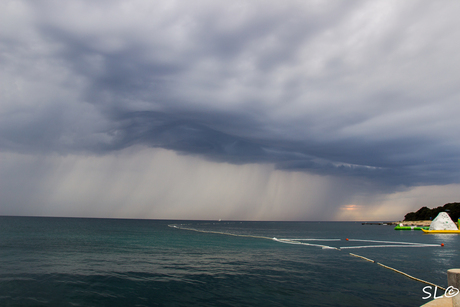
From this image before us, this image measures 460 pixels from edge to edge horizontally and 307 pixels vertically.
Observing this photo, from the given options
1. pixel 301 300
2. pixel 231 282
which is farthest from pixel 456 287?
pixel 231 282

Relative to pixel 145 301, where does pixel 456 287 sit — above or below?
above

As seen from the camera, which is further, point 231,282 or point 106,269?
point 106,269

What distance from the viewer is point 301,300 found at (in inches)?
820

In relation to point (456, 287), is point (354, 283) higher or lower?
lower

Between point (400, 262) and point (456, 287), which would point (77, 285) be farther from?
point (400, 262)

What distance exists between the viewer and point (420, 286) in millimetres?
25688

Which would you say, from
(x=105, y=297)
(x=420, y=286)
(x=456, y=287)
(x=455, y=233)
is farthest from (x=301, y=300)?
(x=455, y=233)

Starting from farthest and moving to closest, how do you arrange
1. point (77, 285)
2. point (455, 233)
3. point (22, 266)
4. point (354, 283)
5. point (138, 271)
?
point (455, 233)
point (22, 266)
point (138, 271)
point (354, 283)
point (77, 285)

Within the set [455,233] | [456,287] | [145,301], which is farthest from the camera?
[455,233]

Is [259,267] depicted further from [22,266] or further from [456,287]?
[22,266]

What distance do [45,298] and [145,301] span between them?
768 centimetres

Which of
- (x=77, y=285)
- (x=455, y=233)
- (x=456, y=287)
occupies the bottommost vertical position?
(x=455, y=233)

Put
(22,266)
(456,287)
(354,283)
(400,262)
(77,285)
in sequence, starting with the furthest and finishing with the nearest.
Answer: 1. (400,262)
2. (22,266)
3. (354,283)
4. (77,285)
5. (456,287)

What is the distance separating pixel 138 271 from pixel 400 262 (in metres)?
36.5
